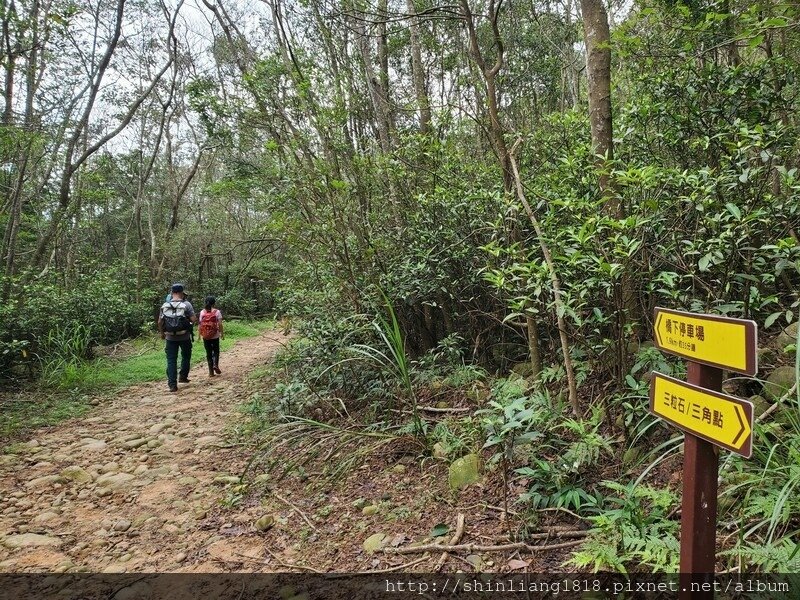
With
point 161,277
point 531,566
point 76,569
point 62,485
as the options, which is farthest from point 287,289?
point 161,277

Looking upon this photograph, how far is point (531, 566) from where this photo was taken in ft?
7.64

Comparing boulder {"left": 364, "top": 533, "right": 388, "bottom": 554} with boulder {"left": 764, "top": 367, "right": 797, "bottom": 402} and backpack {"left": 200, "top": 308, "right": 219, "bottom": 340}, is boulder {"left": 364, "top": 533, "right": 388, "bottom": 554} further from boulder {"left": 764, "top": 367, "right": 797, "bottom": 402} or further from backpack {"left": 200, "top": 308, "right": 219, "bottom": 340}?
backpack {"left": 200, "top": 308, "right": 219, "bottom": 340}

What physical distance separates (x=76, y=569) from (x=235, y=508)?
101 cm

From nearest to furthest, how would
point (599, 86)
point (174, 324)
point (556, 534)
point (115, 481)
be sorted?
1. point (556, 534)
2. point (599, 86)
3. point (115, 481)
4. point (174, 324)

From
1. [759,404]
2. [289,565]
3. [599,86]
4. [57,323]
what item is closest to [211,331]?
[57,323]

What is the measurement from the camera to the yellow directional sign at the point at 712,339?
136 cm

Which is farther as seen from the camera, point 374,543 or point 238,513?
point 238,513

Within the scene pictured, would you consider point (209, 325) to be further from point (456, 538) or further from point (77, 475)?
point (456, 538)

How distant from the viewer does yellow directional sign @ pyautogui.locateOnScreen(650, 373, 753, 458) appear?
1.34 m

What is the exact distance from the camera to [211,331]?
8086 mm

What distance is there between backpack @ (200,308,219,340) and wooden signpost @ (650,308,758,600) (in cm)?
775

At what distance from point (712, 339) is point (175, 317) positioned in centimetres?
718

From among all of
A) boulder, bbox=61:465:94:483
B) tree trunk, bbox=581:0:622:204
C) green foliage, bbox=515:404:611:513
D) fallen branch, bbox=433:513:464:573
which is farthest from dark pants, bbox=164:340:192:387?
tree trunk, bbox=581:0:622:204

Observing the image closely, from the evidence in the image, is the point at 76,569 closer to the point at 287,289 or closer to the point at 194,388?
the point at 287,289
